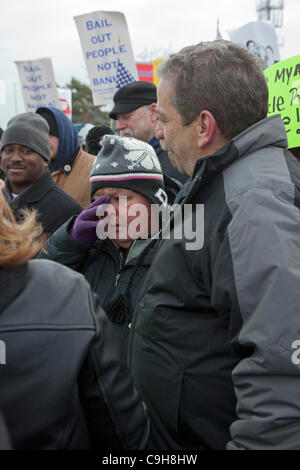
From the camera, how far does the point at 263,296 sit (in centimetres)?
125

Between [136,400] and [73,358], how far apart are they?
27cm

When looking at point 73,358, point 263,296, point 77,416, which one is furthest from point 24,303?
point 263,296

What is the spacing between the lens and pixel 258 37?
593 cm

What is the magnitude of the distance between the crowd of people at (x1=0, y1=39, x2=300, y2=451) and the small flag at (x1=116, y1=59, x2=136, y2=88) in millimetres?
4734

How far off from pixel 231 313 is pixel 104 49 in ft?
21.3

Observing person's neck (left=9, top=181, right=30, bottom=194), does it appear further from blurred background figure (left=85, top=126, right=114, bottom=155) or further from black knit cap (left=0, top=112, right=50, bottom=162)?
blurred background figure (left=85, top=126, right=114, bottom=155)

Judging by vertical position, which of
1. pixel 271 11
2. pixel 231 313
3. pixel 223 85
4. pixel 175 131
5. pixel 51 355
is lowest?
pixel 271 11

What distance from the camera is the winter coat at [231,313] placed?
125cm

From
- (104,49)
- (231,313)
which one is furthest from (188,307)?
(104,49)

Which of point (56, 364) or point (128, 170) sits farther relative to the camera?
point (128, 170)

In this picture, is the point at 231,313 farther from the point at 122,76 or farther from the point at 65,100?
the point at 65,100

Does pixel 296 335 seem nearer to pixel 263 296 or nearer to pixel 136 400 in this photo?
pixel 263 296

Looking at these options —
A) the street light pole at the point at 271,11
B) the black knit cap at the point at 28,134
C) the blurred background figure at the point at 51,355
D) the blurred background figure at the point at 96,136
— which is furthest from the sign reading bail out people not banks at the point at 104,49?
the street light pole at the point at 271,11

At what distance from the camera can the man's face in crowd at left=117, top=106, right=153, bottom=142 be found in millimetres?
4492
